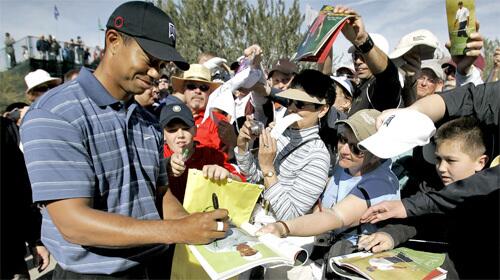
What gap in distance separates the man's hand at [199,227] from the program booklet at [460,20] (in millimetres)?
1579

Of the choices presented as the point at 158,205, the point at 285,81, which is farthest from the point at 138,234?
the point at 285,81

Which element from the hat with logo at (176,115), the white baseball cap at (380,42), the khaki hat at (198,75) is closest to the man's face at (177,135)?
the hat with logo at (176,115)

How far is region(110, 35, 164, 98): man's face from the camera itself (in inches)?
57.3

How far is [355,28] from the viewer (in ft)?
7.54

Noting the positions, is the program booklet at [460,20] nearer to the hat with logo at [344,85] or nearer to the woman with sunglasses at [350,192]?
the woman with sunglasses at [350,192]

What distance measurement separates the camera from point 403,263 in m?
1.71

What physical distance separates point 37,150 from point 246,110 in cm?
254

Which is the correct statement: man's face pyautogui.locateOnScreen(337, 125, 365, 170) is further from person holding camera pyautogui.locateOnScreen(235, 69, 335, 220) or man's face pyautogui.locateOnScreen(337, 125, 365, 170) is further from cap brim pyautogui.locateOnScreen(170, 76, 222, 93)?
cap brim pyautogui.locateOnScreen(170, 76, 222, 93)

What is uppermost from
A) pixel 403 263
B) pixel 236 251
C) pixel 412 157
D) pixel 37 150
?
pixel 37 150

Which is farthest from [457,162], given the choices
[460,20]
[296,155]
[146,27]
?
[146,27]

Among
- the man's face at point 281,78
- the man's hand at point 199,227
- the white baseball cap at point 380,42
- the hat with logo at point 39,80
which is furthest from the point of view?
the man's face at point 281,78

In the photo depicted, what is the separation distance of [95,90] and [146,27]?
340 millimetres

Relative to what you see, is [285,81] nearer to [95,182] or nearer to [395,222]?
[395,222]

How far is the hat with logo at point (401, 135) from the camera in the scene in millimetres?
1668
